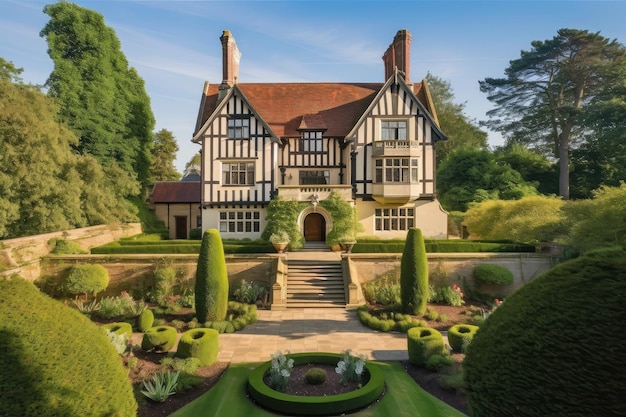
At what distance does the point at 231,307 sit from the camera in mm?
15023

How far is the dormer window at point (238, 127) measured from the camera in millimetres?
23891

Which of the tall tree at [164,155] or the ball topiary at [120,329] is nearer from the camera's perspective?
the ball topiary at [120,329]

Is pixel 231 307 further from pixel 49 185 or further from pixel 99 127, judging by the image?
pixel 99 127

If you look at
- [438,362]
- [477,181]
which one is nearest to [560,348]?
[438,362]

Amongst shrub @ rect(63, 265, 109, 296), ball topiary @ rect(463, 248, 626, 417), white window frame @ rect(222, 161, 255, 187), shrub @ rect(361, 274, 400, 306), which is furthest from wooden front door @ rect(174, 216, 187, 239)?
ball topiary @ rect(463, 248, 626, 417)

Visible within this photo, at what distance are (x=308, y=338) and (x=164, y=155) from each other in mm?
44760

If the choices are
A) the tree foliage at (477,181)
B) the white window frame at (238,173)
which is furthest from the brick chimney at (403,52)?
the tree foliage at (477,181)

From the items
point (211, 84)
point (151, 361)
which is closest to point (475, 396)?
point (151, 361)

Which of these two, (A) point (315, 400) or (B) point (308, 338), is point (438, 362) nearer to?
(A) point (315, 400)

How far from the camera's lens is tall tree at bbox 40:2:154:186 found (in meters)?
25.4

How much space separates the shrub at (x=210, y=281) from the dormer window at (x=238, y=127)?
39.9 ft

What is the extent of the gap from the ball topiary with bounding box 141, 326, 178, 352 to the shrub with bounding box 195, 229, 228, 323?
7.79 ft

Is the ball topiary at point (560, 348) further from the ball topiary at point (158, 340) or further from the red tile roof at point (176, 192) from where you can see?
the red tile roof at point (176, 192)

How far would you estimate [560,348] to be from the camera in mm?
3711
